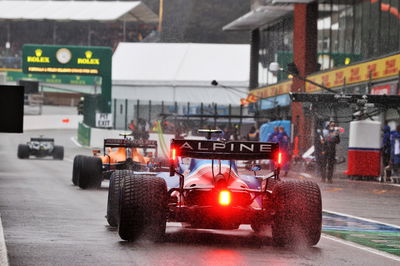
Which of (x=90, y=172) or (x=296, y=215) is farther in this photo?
(x=90, y=172)

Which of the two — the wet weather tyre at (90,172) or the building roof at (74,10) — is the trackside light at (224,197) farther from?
the building roof at (74,10)

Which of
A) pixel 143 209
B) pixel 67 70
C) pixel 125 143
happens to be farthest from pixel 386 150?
pixel 67 70

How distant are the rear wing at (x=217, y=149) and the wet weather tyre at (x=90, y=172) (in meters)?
9.59

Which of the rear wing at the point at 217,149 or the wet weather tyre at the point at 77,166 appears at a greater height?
the rear wing at the point at 217,149

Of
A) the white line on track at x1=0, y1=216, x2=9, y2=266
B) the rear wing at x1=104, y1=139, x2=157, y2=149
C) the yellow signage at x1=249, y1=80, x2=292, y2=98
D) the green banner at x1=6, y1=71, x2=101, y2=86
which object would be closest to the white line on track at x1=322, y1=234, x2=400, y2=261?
the white line on track at x1=0, y1=216, x2=9, y2=266

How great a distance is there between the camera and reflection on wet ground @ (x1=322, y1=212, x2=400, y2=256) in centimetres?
1127

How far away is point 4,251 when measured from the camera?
342 inches

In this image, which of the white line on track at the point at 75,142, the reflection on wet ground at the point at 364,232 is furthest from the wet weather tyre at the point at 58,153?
the reflection on wet ground at the point at 364,232

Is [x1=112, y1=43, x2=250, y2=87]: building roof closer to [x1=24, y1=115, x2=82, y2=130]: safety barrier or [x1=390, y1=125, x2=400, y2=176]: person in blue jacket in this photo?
[x1=24, y1=115, x2=82, y2=130]: safety barrier

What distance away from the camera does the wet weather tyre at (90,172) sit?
19656 millimetres

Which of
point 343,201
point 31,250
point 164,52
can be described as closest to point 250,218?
point 31,250

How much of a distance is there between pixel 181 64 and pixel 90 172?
41.7m

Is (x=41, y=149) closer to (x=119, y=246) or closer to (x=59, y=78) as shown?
(x=119, y=246)

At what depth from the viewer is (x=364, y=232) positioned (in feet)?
42.2
